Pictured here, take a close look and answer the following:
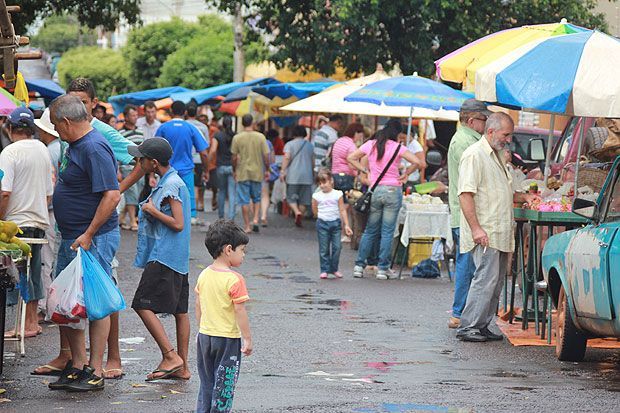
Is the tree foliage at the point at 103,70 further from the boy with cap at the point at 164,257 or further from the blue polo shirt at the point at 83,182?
the blue polo shirt at the point at 83,182

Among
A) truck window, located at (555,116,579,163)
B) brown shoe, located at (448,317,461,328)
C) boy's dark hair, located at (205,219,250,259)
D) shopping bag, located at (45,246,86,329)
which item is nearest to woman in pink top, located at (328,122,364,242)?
truck window, located at (555,116,579,163)

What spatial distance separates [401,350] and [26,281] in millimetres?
3010

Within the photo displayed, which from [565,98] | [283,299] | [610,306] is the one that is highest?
[565,98]

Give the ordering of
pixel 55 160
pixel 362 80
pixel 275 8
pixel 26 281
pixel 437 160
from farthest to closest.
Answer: pixel 275 8 < pixel 362 80 < pixel 437 160 < pixel 55 160 < pixel 26 281

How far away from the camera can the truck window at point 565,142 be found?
53.6 feet

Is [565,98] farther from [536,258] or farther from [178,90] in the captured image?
[178,90]

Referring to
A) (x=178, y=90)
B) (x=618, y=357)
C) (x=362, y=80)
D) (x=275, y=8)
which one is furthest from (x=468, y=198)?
(x=178, y=90)

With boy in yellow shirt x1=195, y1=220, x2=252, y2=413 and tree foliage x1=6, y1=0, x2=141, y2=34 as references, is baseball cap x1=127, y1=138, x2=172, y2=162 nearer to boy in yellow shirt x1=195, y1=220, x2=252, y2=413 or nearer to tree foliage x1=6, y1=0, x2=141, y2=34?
boy in yellow shirt x1=195, y1=220, x2=252, y2=413

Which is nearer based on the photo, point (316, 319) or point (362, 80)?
point (316, 319)

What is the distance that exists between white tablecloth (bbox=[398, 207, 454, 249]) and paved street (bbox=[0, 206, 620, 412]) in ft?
7.15

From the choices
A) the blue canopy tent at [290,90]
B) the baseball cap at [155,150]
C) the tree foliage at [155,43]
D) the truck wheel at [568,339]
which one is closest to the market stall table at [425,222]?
the truck wheel at [568,339]

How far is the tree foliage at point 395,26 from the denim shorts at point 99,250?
56.0 ft

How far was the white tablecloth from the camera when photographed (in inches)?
682

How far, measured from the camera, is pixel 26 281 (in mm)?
10711
